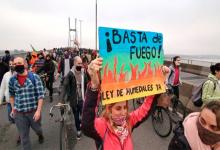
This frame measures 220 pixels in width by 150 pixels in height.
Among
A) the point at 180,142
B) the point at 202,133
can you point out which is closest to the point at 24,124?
the point at 180,142

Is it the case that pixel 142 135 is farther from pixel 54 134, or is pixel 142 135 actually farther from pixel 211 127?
pixel 211 127

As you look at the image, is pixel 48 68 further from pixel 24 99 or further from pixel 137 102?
pixel 24 99

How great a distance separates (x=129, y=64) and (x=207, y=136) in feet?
3.20

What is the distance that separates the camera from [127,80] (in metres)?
2.85

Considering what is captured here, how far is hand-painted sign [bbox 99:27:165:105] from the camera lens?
2.65 meters

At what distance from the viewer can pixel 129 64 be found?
2916 mm

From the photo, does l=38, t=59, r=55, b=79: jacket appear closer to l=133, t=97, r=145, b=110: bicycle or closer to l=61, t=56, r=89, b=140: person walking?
l=133, t=97, r=145, b=110: bicycle

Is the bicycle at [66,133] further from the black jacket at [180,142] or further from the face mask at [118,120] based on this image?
the black jacket at [180,142]

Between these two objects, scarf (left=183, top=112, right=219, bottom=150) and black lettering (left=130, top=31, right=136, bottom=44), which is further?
black lettering (left=130, top=31, right=136, bottom=44)

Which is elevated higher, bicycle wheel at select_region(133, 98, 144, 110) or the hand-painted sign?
the hand-painted sign

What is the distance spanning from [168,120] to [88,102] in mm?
4583

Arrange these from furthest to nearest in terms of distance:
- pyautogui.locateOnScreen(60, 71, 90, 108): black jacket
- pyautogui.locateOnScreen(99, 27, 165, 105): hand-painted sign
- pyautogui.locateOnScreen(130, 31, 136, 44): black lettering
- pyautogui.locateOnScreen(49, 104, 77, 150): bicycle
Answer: pyautogui.locateOnScreen(60, 71, 90, 108): black jacket → pyautogui.locateOnScreen(49, 104, 77, 150): bicycle → pyautogui.locateOnScreen(130, 31, 136, 44): black lettering → pyautogui.locateOnScreen(99, 27, 165, 105): hand-painted sign

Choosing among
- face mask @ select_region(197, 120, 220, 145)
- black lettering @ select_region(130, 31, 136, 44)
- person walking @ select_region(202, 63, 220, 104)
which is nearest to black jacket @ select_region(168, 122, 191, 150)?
face mask @ select_region(197, 120, 220, 145)

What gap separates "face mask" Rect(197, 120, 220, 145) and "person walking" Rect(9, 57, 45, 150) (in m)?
3.39
